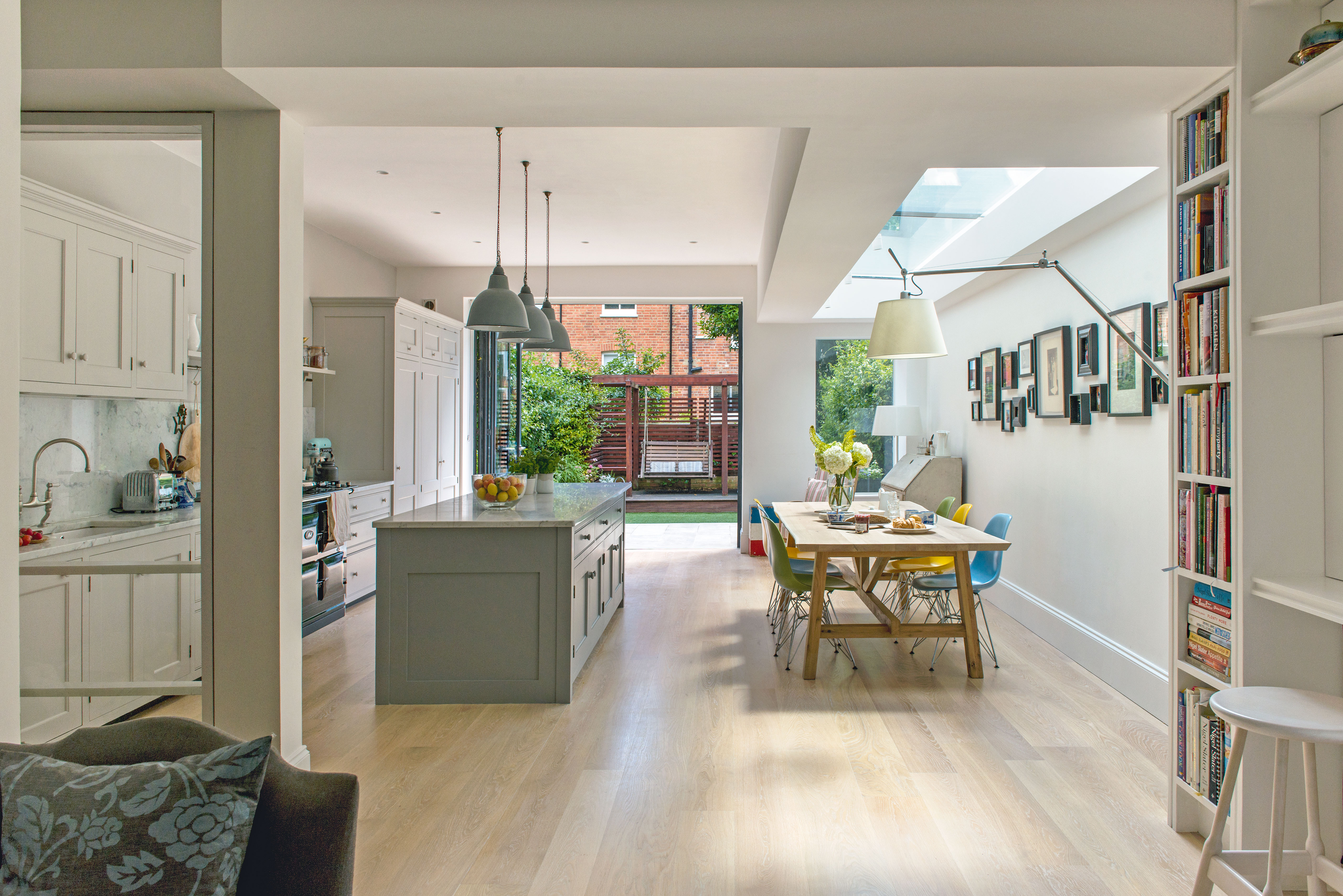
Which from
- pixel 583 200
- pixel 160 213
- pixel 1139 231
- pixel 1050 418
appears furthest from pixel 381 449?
pixel 1139 231

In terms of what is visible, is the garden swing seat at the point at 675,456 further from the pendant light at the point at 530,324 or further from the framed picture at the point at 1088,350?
the framed picture at the point at 1088,350

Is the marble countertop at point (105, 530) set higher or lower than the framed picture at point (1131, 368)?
lower

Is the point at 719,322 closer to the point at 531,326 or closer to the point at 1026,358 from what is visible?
the point at 1026,358

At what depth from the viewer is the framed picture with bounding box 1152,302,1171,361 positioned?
337 centimetres

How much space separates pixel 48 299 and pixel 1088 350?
493 centimetres

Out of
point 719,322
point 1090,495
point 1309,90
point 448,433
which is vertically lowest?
point 1090,495

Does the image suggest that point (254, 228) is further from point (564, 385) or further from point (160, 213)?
point (564, 385)

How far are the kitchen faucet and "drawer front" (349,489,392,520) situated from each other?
6.92 feet

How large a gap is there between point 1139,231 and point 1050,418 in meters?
1.34

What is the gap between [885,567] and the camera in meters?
4.33

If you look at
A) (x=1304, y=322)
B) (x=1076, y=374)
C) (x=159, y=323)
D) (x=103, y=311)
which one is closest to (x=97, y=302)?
(x=103, y=311)

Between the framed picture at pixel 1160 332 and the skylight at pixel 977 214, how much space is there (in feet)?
1.91

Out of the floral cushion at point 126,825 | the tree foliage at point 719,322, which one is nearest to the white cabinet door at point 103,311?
the floral cushion at point 126,825

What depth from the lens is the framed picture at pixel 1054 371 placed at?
14.1 ft
